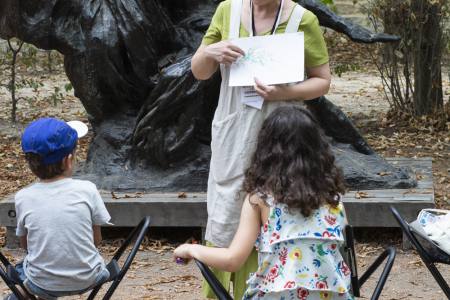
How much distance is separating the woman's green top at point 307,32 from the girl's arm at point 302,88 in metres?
0.04

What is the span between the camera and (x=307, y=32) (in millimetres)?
3939

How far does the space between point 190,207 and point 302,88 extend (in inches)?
90.2

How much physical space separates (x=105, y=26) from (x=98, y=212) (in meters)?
2.97

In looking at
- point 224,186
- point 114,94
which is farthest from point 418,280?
point 114,94

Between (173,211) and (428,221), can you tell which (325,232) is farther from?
(173,211)

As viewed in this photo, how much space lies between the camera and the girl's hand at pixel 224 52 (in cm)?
382

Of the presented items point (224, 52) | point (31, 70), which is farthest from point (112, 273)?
point (31, 70)

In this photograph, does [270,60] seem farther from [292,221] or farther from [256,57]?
[292,221]

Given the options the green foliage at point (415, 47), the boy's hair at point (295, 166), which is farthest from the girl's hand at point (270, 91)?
the green foliage at point (415, 47)

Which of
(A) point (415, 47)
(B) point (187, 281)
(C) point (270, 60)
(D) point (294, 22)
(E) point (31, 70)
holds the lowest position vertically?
(E) point (31, 70)

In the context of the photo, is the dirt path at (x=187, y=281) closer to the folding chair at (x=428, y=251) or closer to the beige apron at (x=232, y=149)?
the beige apron at (x=232, y=149)

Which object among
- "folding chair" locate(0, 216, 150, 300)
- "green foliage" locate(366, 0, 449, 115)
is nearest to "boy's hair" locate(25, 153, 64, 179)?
"folding chair" locate(0, 216, 150, 300)

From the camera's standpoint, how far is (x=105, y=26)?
20.9 ft

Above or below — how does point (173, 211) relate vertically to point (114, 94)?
below
